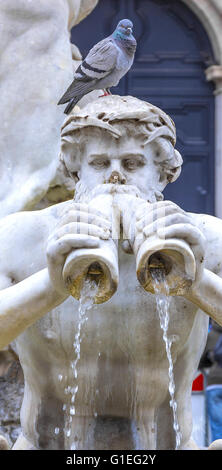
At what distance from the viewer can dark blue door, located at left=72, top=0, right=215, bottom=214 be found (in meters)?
9.57

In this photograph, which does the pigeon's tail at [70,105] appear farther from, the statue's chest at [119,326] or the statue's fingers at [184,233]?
the statue's fingers at [184,233]

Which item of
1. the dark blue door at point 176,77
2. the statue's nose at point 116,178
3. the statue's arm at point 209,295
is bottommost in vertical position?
the statue's arm at point 209,295

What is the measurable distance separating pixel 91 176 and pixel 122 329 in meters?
0.47

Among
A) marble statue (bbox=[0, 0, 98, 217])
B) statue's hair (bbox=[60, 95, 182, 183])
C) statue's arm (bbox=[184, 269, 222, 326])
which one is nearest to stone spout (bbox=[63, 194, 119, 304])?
Result: statue's arm (bbox=[184, 269, 222, 326])

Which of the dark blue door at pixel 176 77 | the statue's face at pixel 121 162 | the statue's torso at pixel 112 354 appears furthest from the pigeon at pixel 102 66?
the dark blue door at pixel 176 77

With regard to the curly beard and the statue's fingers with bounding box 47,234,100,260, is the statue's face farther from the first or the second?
the statue's fingers with bounding box 47,234,100,260

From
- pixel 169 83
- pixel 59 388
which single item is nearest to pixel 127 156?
pixel 59 388

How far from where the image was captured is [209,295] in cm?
326

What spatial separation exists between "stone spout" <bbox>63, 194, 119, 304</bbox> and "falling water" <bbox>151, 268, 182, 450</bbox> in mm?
123

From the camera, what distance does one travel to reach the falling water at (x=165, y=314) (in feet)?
10.3

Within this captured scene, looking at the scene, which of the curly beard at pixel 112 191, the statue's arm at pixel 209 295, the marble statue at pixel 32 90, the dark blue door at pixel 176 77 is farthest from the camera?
the dark blue door at pixel 176 77

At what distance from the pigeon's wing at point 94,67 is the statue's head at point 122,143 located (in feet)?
2.31

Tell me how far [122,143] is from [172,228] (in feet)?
1.97
